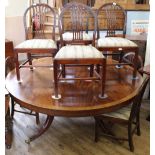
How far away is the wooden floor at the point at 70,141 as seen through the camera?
2.16 metres

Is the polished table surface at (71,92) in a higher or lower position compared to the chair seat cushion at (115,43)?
lower

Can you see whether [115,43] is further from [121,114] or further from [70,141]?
[70,141]

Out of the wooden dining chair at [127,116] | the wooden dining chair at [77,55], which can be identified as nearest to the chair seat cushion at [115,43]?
the wooden dining chair at [77,55]

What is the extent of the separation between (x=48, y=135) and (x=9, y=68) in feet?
3.44

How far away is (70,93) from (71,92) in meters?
0.03

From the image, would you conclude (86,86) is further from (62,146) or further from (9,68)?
(9,68)

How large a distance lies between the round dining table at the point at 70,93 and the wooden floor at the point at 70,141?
0.14 m

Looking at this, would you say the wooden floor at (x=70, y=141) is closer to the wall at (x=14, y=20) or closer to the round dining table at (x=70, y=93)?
the round dining table at (x=70, y=93)

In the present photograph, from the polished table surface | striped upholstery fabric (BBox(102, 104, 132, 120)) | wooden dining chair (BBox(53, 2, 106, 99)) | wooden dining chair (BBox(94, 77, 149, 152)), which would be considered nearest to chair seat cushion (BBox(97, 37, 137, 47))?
wooden dining chair (BBox(53, 2, 106, 99))

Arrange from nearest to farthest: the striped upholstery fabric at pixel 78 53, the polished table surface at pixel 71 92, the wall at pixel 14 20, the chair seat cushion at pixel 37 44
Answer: the polished table surface at pixel 71 92 < the striped upholstery fabric at pixel 78 53 < the chair seat cushion at pixel 37 44 < the wall at pixel 14 20

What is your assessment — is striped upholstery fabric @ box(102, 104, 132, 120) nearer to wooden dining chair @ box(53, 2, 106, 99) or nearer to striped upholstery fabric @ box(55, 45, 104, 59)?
wooden dining chair @ box(53, 2, 106, 99)

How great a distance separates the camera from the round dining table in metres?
2.03

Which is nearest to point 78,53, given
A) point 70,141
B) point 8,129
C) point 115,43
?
point 115,43
